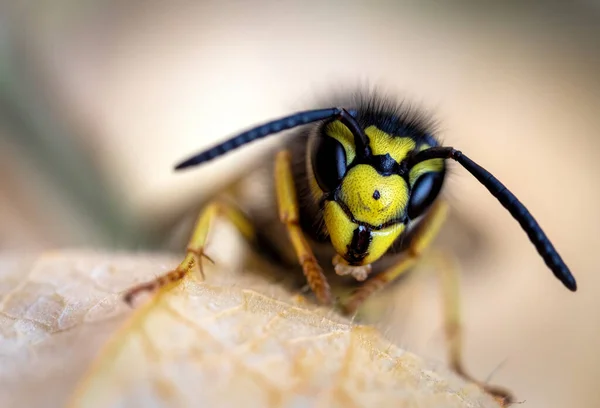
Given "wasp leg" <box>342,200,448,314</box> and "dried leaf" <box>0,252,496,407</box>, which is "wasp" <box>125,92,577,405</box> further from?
"dried leaf" <box>0,252,496,407</box>

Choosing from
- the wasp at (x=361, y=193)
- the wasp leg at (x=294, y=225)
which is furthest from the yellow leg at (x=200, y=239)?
the wasp leg at (x=294, y=225)

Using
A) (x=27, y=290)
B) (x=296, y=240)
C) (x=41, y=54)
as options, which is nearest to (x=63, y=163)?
(x=41, y=54)

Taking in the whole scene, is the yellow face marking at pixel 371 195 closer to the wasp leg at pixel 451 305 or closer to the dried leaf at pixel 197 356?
the dried leaf at pixel 197 356

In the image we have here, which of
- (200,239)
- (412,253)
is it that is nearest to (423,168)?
(412,253)

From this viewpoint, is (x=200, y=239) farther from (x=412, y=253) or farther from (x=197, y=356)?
(x=197, y=356)

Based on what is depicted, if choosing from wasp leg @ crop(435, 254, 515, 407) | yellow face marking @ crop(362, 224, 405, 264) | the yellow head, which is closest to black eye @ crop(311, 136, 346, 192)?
the yellow head

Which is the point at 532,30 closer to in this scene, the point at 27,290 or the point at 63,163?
the point at 63,163
